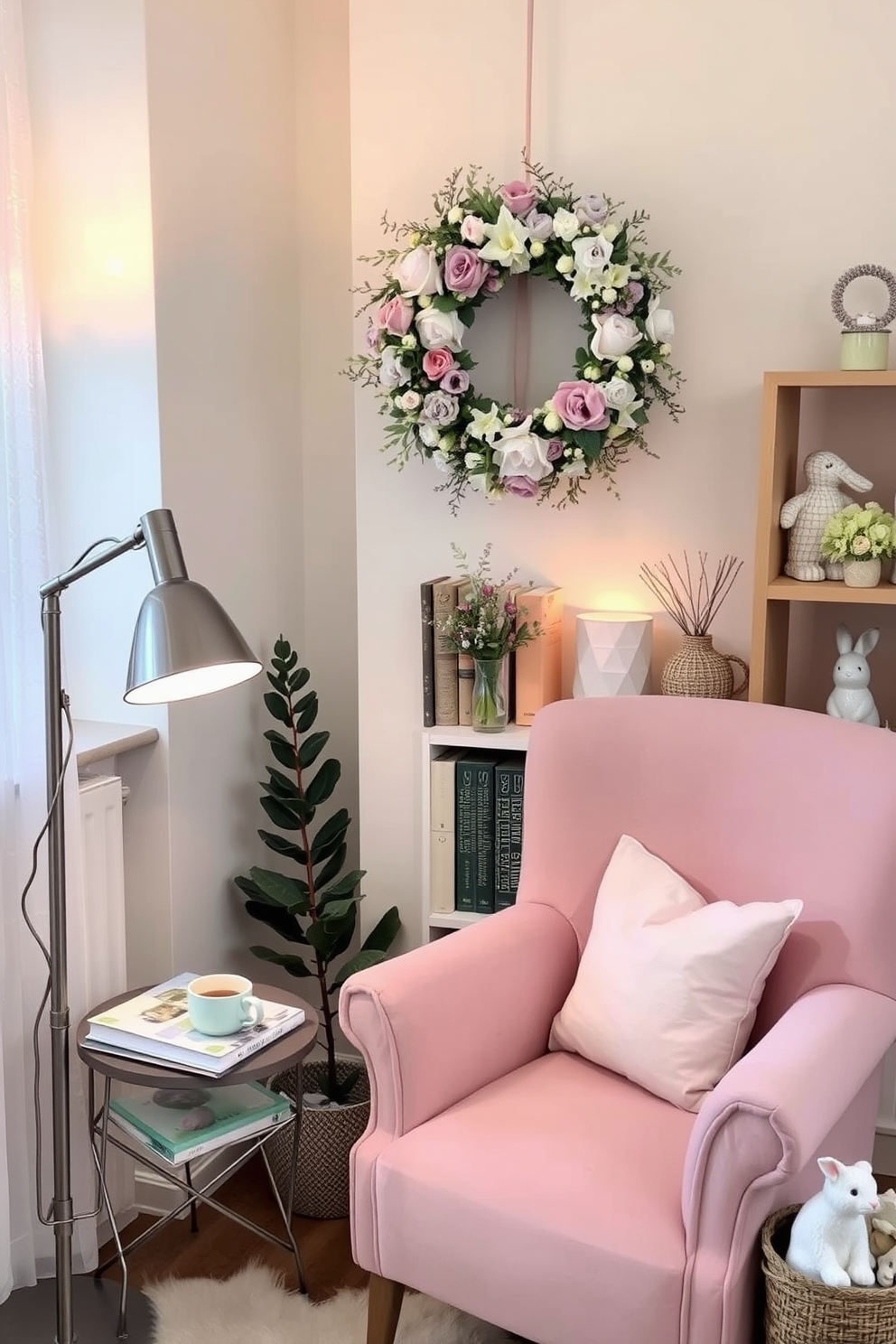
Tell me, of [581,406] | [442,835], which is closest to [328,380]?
[581,406]

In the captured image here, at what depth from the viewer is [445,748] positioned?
2631mm

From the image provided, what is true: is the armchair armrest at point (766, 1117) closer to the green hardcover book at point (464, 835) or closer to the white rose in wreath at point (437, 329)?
the green hardcover book at point (464, 835)

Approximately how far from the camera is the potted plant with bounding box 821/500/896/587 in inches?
86.2

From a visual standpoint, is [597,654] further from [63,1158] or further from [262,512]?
[63,1158]

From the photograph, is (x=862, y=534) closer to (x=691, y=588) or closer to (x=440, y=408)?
(x=691, y=588)

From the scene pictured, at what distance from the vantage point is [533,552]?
2.62 meters

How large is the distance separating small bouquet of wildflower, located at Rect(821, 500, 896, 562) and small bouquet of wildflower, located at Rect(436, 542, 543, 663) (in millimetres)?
568

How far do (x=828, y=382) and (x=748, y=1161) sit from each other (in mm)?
1251

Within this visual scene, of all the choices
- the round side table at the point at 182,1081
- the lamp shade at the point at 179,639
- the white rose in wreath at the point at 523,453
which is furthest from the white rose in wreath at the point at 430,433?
the round side table at the point at 182,1081

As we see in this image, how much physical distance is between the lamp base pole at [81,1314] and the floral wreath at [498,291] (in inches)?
60.6

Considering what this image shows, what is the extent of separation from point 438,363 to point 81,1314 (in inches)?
67.7

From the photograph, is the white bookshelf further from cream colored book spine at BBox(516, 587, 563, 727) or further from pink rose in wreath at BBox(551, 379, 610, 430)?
pink rose in wreath at BBox(551, 379, 610, 430)

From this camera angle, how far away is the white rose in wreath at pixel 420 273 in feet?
7.86

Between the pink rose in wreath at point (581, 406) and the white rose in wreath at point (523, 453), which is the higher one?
the pink rose in wreath at point (581, 406)
